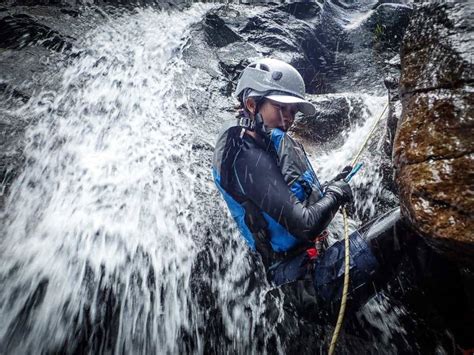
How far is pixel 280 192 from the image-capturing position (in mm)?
2463

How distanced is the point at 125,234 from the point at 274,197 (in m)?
2.47

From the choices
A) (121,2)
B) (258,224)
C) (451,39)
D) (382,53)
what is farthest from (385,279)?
(121,2)

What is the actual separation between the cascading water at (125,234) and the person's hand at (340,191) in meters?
1.48

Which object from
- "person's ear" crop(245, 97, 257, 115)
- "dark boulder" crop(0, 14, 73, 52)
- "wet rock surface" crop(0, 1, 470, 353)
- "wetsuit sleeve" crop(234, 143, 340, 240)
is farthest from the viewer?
"dark boulder" crop(0, 14, 73, 52)

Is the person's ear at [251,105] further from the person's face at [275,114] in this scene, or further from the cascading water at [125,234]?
the cascading water at [125,234]

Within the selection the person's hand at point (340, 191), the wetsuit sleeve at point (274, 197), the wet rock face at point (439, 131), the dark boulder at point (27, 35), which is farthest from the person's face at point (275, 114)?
the dark boulder at point (27, 35)

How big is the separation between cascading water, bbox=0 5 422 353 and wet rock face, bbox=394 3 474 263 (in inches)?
75.6

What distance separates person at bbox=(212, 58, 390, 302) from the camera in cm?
250

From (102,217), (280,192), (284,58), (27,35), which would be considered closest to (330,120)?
(284,58)

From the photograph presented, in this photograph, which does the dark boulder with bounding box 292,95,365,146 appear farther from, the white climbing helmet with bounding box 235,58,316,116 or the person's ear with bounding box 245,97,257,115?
the person's ear with bounding box 245,97,257,115

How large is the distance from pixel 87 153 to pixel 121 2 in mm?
6020

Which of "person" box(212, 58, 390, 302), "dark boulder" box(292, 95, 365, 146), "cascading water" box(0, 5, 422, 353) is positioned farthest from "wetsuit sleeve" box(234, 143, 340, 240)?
"dark boulder" box(292, 95, 365, 146)

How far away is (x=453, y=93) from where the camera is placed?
2125mm

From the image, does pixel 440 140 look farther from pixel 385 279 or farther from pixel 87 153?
pixel 87 153
